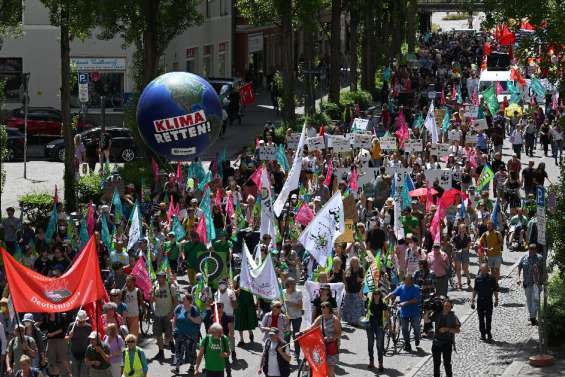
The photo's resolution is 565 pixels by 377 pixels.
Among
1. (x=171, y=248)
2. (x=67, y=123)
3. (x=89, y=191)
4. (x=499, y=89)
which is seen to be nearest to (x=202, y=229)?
(x=171, y=248)

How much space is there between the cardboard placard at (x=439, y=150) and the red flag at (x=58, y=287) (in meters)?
17.2

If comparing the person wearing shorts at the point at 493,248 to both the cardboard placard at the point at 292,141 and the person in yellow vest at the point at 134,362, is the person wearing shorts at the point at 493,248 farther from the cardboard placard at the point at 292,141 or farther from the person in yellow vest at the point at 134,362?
the cardboard placard at the point at 292,141

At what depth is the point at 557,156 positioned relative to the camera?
145ft

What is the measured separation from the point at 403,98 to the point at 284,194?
1257 inches

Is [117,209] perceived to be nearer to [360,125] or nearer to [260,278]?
[260,278]

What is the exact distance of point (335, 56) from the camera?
5566 centimetres

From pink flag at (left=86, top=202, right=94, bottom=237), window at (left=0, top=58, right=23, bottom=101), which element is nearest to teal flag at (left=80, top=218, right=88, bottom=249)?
pink flag at (left=86, top=202, right=94, bottom=237)

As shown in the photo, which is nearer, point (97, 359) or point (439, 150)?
point (97, 359)

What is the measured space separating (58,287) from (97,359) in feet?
3.90

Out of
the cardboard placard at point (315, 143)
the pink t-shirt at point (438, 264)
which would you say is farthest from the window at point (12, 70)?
the pink t-shirt at point (438, 264)

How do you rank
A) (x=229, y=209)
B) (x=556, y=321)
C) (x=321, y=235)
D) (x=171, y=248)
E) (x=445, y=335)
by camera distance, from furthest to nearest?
(x=229, y=209) < (x=171, y=248) < (x=321, y=235) < (x=556, y=321) < (x=445, y=335)

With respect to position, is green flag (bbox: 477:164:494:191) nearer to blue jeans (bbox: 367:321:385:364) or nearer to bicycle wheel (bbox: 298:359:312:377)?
blue jeans (bbox: 367:321:385:364)

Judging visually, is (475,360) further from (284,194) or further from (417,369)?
(284,194)

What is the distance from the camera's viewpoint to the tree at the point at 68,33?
3244cm
